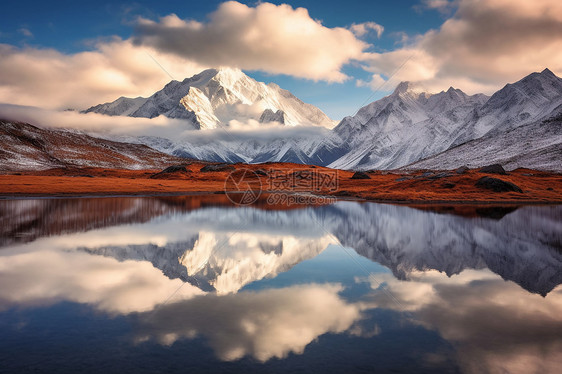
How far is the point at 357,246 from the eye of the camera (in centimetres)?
2217

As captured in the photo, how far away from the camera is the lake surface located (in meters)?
8.27

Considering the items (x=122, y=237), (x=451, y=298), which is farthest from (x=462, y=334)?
(x=122, y=237)

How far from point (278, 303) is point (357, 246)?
1133 cm

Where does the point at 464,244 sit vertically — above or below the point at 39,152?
below

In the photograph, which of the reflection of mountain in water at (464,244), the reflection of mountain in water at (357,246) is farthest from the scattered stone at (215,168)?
the reflection of mountain in water at (464,244)

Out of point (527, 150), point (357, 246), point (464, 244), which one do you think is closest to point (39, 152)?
point (357, 246)

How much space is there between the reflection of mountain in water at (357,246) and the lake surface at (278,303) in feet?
0.47

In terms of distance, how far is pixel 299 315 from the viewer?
10.8 m

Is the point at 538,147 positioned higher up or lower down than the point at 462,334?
higher up

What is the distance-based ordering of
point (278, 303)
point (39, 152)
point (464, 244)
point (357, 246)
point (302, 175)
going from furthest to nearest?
point (39, 152), point (302, 175), point (357, 246), point (464, 244), point (278, 303)

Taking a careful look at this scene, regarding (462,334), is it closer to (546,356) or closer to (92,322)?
(546,356)

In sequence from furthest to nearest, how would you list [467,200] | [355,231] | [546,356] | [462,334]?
[467,200] → [355,231] → [462,334] → [546,356]

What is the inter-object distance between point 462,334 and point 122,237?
20433 mm

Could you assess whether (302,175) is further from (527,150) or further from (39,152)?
(39,152)
